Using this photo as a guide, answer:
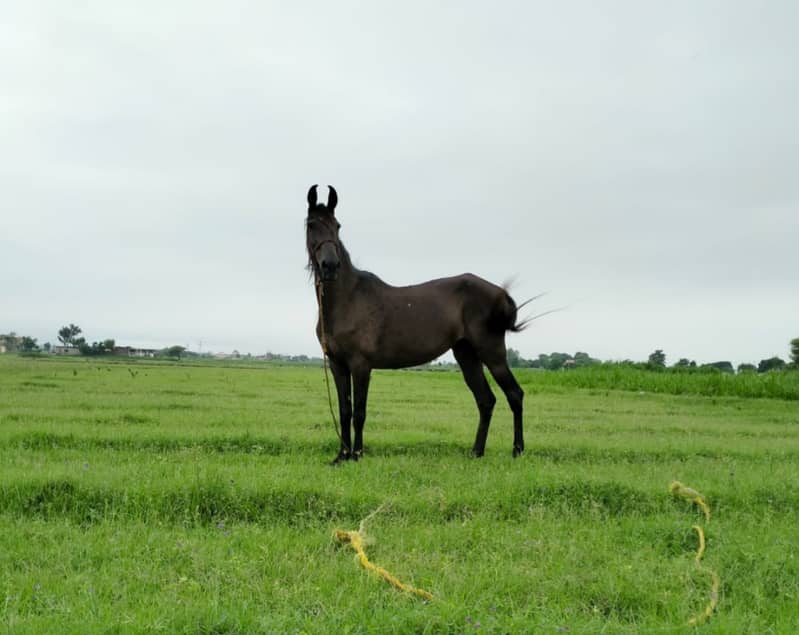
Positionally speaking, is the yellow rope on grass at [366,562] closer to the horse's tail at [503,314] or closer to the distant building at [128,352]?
the horse's tail at [503,314]

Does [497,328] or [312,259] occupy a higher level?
[312,259]

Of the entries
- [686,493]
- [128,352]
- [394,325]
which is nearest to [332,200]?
[394,325]

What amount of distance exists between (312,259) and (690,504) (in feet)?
14.4

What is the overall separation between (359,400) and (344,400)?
203 mm

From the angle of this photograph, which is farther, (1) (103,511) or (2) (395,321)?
(2) (395,321)

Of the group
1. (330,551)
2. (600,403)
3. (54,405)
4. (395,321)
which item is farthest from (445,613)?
(600,403)

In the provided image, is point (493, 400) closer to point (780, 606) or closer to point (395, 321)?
point (395, 321)

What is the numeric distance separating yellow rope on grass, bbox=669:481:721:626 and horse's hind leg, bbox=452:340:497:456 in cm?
233

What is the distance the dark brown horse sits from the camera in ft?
21.6

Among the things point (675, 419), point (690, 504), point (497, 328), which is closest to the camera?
point (690, 504)

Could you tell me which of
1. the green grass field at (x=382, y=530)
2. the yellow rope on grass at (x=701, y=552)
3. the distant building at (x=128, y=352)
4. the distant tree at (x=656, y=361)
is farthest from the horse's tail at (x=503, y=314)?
the distant building at (x=128, y=352)

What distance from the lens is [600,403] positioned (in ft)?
51.5

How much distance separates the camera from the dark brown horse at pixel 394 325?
6.59 meters

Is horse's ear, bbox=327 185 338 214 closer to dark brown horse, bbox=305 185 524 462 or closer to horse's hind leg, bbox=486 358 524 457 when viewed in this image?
dark brown horse, bbox=305 185 524 462
